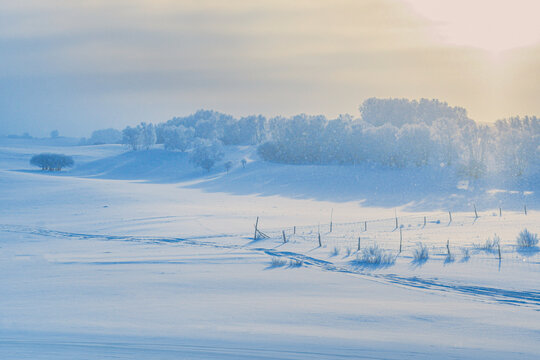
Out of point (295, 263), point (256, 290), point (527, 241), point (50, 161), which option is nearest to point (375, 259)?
point (295, 263)

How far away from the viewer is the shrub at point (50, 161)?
98.5m

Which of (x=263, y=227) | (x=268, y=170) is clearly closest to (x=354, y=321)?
(x=263, y=227)

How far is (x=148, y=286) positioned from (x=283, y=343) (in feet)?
22.0

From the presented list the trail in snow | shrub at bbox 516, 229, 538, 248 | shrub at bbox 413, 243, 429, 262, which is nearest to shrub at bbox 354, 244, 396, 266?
the trail in snow

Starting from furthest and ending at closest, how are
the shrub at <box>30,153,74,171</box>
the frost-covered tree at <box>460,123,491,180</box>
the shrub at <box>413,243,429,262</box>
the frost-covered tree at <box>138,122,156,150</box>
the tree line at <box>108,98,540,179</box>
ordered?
the frost-covered tree at <box>138,122,156,150</box> < the shrub at <box>30,153,74,171</box> < the tree line at <box>108,98,540,179</box> < the frost-covered tree at <box>460,123,491,180</box> < the shrub at <box>413,243,429,262</box>

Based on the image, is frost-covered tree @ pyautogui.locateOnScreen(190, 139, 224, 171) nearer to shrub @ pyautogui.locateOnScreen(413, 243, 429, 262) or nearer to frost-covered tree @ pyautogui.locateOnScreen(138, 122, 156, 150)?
frost-covered tree @ pyautogui.locateOnScreen(138, 122, 156, 150)

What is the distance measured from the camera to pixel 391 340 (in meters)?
10.8

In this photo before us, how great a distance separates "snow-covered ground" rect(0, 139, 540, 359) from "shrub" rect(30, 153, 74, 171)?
62888mm

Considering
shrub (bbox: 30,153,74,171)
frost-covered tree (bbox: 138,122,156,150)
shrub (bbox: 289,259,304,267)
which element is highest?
frost-covered tree (bbox: 138,122,156,150)

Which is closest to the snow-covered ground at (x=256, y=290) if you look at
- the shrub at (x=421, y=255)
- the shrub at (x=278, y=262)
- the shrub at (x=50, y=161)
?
the shrub at (x=278, y=262)

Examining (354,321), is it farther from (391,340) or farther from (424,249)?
(424,249)

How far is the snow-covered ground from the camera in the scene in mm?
10508

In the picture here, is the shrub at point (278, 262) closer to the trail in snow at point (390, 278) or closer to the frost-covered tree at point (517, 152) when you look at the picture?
the trail in snow at point (390, 278)

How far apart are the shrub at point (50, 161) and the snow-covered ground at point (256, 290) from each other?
62.9 meters
